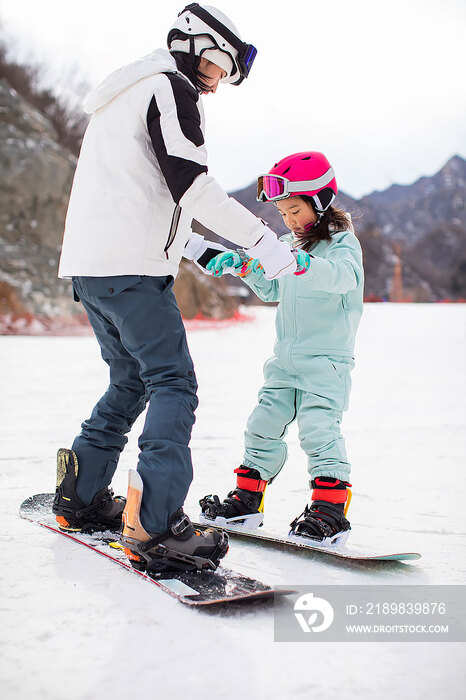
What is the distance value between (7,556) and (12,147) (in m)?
13.7

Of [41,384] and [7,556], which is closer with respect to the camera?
[7,556]

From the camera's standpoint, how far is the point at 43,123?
614 inches

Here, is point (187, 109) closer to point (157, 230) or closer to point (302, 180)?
point (157, 230)

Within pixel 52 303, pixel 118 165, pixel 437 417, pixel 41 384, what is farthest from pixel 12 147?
pixel 118 165

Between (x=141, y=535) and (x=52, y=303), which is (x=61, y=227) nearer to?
(x=52, y=303)

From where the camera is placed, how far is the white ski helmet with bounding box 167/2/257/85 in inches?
74.4

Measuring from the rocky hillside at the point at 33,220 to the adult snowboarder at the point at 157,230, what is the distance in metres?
10.8

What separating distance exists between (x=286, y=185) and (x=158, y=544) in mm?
1378

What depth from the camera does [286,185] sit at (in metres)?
2.36

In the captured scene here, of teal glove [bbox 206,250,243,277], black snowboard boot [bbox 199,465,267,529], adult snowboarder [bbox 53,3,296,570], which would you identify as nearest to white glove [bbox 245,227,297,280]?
adult snowboarder [bbox 53,3,296,570]

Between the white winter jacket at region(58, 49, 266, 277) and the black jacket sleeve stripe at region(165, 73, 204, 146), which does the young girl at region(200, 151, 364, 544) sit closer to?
the white winter jacket at region(58, 49, 266, 277)

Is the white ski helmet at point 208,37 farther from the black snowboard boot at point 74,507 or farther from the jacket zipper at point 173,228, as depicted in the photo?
the black snowboard boot at point 74,507

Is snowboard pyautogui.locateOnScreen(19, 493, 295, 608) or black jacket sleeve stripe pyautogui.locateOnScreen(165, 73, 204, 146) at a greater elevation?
black jacket sleeve stripe pyautogui.locateOnScreen(165, 73, 204, 146)

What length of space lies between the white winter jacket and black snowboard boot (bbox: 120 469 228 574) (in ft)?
2.10
